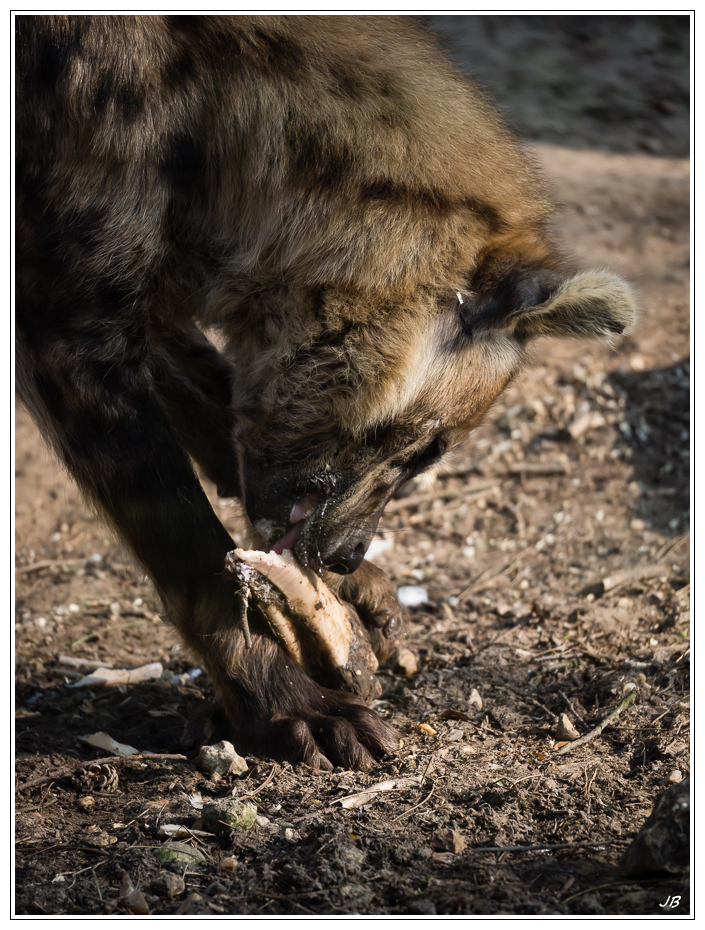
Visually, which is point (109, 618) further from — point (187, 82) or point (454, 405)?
point (187, 82)

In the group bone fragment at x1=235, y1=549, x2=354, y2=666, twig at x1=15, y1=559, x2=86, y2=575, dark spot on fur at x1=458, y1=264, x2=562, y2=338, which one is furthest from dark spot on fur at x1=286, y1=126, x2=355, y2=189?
twig at x1=15, y1=559, x2=86, y2=575

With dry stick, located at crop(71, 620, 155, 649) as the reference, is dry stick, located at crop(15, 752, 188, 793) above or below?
below

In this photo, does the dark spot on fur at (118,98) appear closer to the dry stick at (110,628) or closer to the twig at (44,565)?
the dry stick at (110,628)

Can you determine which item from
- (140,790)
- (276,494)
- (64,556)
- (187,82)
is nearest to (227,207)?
(187,82)

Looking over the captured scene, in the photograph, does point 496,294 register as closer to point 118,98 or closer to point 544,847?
point 118,98

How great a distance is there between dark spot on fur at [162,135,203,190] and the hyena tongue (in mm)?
1203

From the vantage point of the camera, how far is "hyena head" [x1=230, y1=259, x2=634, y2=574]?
3164mm

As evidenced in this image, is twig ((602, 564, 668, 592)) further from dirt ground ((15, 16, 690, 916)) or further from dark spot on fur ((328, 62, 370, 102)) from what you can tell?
dark spot on fur ((328, 62, 370, 102))

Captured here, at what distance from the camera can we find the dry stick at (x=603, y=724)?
3.04 m

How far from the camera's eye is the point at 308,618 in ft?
10.8

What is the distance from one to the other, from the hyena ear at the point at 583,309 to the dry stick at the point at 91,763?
6.44ft

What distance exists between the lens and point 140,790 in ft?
9.70

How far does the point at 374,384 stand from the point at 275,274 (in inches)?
20.8

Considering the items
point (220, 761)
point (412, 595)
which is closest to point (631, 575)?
point (412, 595)
